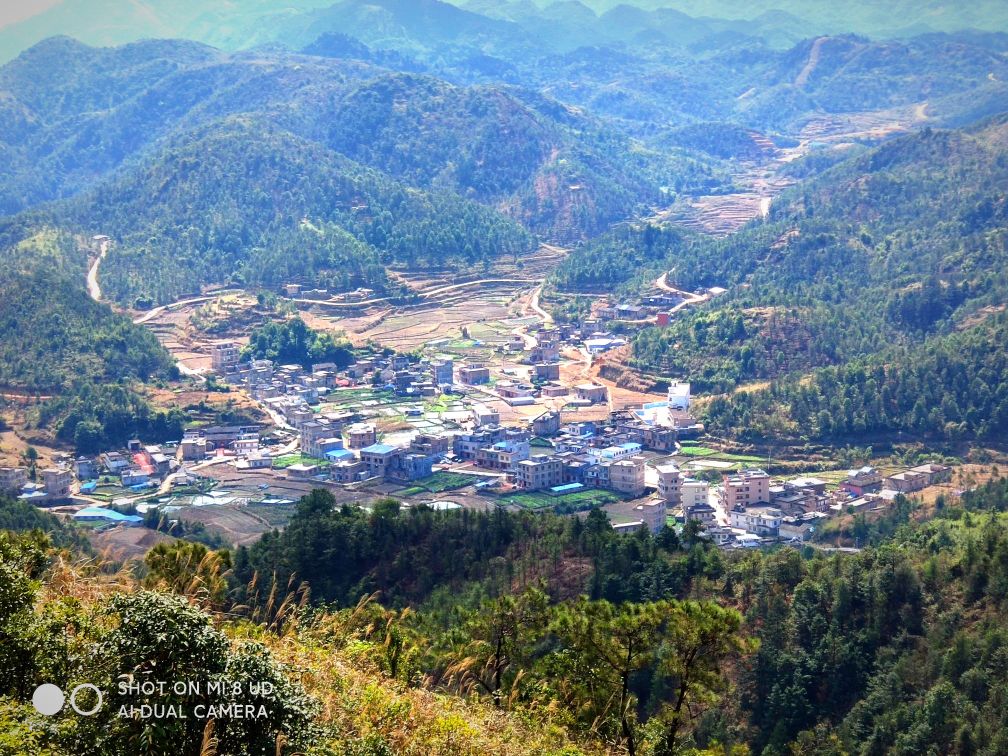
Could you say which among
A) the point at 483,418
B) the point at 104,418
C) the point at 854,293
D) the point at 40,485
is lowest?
the point at 483,418

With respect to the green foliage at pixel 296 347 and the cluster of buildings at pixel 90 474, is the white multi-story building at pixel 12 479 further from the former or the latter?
the green foliage at pixel 296 347

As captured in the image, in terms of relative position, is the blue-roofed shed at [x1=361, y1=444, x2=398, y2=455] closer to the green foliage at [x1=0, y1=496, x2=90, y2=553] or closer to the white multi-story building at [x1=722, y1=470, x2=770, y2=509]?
the green foliage at [x1=0, y1=496, x2=90, y2=553]

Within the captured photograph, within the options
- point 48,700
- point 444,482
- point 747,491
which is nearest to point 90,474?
point 444,482

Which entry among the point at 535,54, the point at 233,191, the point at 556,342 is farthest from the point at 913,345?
the point at 535,54

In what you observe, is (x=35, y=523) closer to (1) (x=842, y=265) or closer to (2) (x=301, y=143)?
(1) (x=842, y=265)

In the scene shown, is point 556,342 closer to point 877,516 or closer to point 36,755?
point 877,516

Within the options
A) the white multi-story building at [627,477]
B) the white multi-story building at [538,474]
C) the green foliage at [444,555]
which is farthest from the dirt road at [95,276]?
the green foliage at [444,555]
